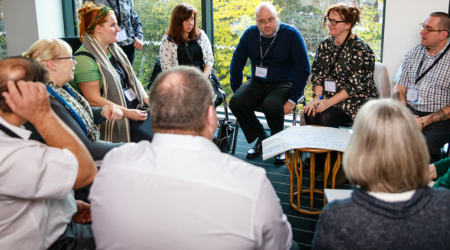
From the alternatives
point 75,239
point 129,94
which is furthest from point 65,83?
point 75,239

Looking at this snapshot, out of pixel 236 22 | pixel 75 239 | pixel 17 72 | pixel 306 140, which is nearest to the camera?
pixel 17 72

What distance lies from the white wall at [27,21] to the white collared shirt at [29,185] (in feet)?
12.9

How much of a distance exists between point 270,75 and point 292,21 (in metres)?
0.91

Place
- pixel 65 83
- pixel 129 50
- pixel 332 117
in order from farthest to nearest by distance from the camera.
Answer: pixel 129 50, pixel 332 117, pixel 65 83

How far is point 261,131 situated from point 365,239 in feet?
9.04

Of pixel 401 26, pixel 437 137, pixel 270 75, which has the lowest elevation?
pixel 437 137

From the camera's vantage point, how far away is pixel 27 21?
4.72 metres

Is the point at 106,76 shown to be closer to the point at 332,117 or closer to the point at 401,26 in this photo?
the point at 332,117

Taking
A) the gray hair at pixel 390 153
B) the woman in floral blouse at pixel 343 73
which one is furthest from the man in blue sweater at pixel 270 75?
the gray hair at pixel 390 153

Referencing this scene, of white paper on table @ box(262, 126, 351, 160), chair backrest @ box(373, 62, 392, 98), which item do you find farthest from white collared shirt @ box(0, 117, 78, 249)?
chair backrest @ box(373, 62, 392, 98)

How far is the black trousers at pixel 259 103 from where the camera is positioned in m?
3.56

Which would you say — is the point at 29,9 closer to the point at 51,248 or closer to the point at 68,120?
the point at 68,120

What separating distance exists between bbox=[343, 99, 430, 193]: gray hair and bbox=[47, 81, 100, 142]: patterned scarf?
1559 millimetres

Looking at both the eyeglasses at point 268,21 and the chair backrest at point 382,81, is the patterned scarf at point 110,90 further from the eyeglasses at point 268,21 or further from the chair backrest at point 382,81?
the chair backrest at point 382,81
